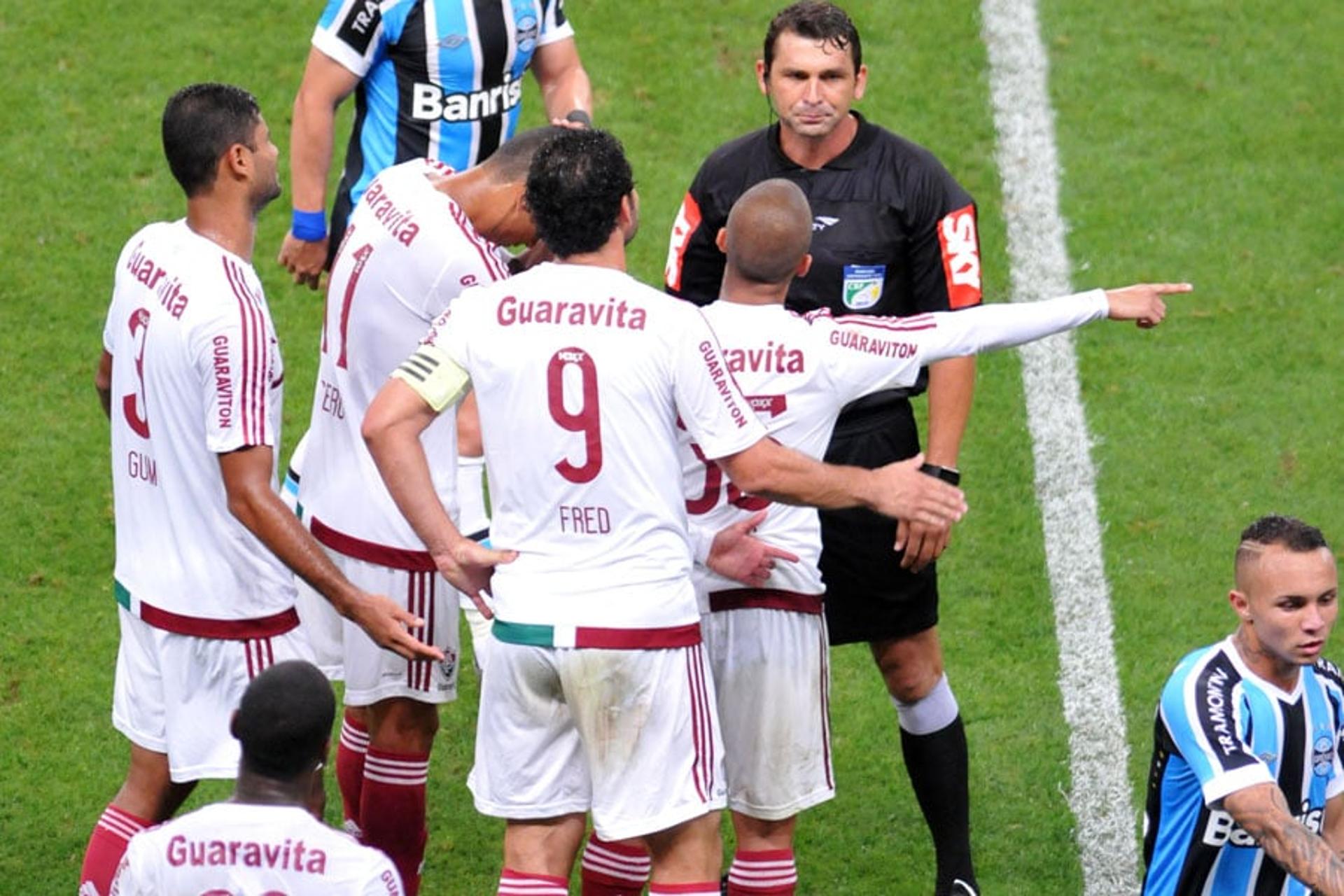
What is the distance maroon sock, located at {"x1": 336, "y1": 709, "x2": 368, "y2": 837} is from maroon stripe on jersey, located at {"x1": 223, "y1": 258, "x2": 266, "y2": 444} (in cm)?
154

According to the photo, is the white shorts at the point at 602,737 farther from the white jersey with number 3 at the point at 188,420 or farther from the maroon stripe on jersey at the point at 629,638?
the white jersey with number 3 at the point at 188,420

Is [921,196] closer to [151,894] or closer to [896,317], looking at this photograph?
[896,317]

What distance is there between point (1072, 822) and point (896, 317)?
1793 millimetres

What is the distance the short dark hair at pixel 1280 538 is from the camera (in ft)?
18.9

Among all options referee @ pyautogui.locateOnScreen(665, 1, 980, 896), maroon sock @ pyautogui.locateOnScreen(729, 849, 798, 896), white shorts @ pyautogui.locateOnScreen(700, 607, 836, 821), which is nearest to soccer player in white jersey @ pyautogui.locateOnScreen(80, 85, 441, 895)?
white shorts @ pyautogui.locateOnScreen(700, 607, 836, 821)

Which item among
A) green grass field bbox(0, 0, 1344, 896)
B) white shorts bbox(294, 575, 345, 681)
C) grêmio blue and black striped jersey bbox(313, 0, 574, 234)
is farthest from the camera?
grêmio blue and black striped jersey bbox(313, 0, 574, 234)

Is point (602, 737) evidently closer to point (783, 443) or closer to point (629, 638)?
point (629, 638)

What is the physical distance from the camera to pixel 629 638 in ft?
17.9

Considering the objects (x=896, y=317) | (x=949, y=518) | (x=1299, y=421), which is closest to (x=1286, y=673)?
(x=949, y=518)

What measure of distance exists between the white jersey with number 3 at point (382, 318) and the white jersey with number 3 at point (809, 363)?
2.51ft

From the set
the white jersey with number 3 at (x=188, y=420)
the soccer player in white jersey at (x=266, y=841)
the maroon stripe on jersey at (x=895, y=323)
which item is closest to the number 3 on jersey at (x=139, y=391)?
the white jersey with number 3 at (x=188, y=420)

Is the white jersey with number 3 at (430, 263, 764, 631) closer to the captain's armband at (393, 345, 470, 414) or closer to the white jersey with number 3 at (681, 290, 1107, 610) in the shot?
the captain's armband at (393, 345, 470, 414)

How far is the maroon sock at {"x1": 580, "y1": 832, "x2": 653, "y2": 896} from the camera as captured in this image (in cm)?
641

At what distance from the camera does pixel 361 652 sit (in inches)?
256
